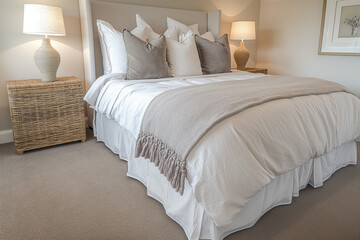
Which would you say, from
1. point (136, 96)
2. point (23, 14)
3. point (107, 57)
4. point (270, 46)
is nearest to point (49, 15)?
point (23, 14)

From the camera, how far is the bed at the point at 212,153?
1320 millimetres

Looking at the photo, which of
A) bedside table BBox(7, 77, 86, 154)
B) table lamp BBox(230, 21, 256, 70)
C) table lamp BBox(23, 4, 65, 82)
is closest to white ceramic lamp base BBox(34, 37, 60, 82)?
table lamp BBox(23, 4, 65, 82)

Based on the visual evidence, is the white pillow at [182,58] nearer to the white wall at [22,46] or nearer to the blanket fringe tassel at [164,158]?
the white wall at [22,46]

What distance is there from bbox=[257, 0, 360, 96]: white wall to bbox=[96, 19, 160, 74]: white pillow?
2.40 m

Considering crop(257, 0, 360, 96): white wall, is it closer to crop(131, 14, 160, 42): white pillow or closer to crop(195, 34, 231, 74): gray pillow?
crop(195, 34, 231, 74): gray pillow

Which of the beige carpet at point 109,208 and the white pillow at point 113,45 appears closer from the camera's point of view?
the beige carpet at point 109,208

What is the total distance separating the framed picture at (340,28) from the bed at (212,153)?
155cm

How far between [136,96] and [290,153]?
1.16m

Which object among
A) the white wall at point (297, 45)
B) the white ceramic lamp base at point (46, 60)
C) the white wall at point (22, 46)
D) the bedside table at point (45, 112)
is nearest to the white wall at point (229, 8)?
the white wall at point (297, 45)

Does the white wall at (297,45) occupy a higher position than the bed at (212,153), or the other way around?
the white wall at (297,45)

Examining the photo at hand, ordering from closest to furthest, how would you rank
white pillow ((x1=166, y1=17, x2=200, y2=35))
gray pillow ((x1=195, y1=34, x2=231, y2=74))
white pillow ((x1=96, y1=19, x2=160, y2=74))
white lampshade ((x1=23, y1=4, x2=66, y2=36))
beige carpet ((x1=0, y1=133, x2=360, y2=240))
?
beige carpet ((x1=0, y1=133, x2=360, y2=240)) < white lampshade ((x1=23, y1=4, x2=66, y2=36)) < white pillow ((x1=96, y1=19, x2=160, y2=74)) < gray pillow ((x1=195, y1=34, x2=231, y2=74)) < white pillow ((x1=166, y1=17, x2=200, y2=35))

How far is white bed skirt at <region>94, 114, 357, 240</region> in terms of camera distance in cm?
143

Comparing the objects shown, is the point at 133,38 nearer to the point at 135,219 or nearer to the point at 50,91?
the point at 50,91

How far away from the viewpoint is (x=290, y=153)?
162 cm
